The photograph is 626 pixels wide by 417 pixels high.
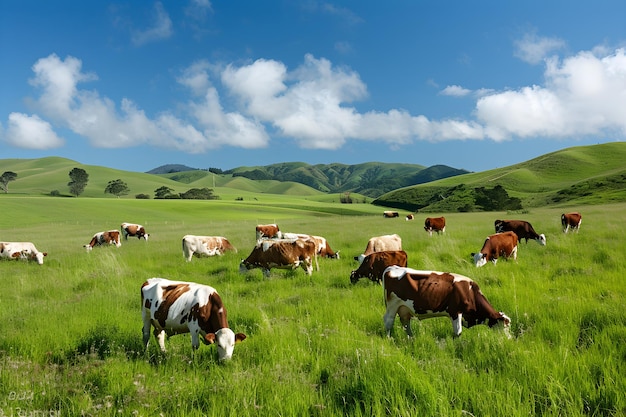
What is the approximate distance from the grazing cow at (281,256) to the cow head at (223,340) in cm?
718

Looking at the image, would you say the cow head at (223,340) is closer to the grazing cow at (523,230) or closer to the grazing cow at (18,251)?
the grazing cow at (523,230)

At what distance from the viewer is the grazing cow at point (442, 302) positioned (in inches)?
236

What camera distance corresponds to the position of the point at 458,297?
6.01m

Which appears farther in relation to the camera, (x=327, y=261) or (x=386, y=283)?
(x=327, y=261)

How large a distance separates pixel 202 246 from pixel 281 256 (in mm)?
7233

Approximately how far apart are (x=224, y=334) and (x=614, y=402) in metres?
4.62

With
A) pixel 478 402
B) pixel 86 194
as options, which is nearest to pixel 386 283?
pixel 478 402

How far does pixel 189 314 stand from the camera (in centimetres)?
587

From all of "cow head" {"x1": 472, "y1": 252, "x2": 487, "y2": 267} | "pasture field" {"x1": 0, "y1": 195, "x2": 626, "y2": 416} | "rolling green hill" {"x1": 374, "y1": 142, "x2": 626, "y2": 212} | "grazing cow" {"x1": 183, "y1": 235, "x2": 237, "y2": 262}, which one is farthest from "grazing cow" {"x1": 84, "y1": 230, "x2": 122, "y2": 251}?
"rolling green hill" {"x1": 374, "y1": 142, "x2": 626, "y2": 212}

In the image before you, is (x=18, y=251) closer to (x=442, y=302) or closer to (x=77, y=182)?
(x=442, y=302)

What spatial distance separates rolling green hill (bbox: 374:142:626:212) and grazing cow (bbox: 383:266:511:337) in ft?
276

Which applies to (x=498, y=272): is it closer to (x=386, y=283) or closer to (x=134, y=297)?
(x=386, y=283)

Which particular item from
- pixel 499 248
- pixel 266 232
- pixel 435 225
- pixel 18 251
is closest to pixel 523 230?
pixel 499 248

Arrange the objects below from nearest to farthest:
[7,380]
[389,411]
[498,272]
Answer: [389,411] < [7,380] < [498,272]
